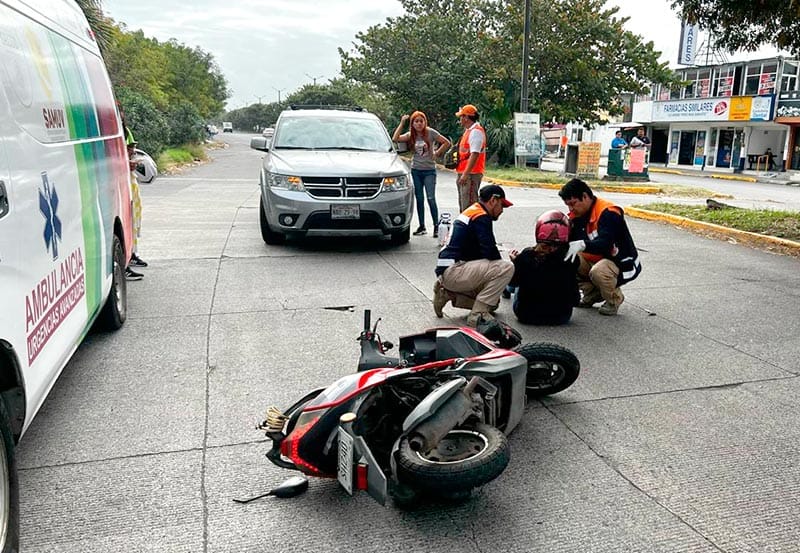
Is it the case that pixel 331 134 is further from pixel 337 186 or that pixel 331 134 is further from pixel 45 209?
pixel 45 209

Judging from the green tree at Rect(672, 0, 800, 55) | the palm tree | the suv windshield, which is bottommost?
the suv windshield

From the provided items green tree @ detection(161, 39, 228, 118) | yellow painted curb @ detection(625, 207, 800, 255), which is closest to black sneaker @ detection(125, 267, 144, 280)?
yellow painted curb @ detection(625, 207, 800, 255)

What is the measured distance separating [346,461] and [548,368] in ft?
5.74

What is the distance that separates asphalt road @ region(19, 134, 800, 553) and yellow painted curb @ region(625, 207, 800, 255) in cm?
240

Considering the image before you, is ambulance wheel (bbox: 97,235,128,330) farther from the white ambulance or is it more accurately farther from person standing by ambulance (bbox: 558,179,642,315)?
person standing by ambulance (bbox: 558,179,642,315)

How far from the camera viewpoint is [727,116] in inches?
1468

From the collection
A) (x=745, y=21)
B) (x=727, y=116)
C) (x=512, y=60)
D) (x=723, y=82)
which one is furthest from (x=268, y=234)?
(x=723, y=82)

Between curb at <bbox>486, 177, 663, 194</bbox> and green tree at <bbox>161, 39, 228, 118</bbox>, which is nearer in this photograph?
curb at <bbox>486, 177, 663, 194</bbox>

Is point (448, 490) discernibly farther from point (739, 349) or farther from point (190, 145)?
point (190, 145)

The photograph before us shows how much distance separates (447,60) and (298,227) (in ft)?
73.2

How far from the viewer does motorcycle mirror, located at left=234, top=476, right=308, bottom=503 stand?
3.10 meters

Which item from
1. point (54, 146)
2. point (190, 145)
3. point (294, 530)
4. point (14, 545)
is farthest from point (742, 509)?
point (190, 145)

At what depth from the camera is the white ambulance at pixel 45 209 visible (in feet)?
8.86

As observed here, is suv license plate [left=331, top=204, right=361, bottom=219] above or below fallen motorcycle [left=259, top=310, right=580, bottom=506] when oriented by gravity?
above
